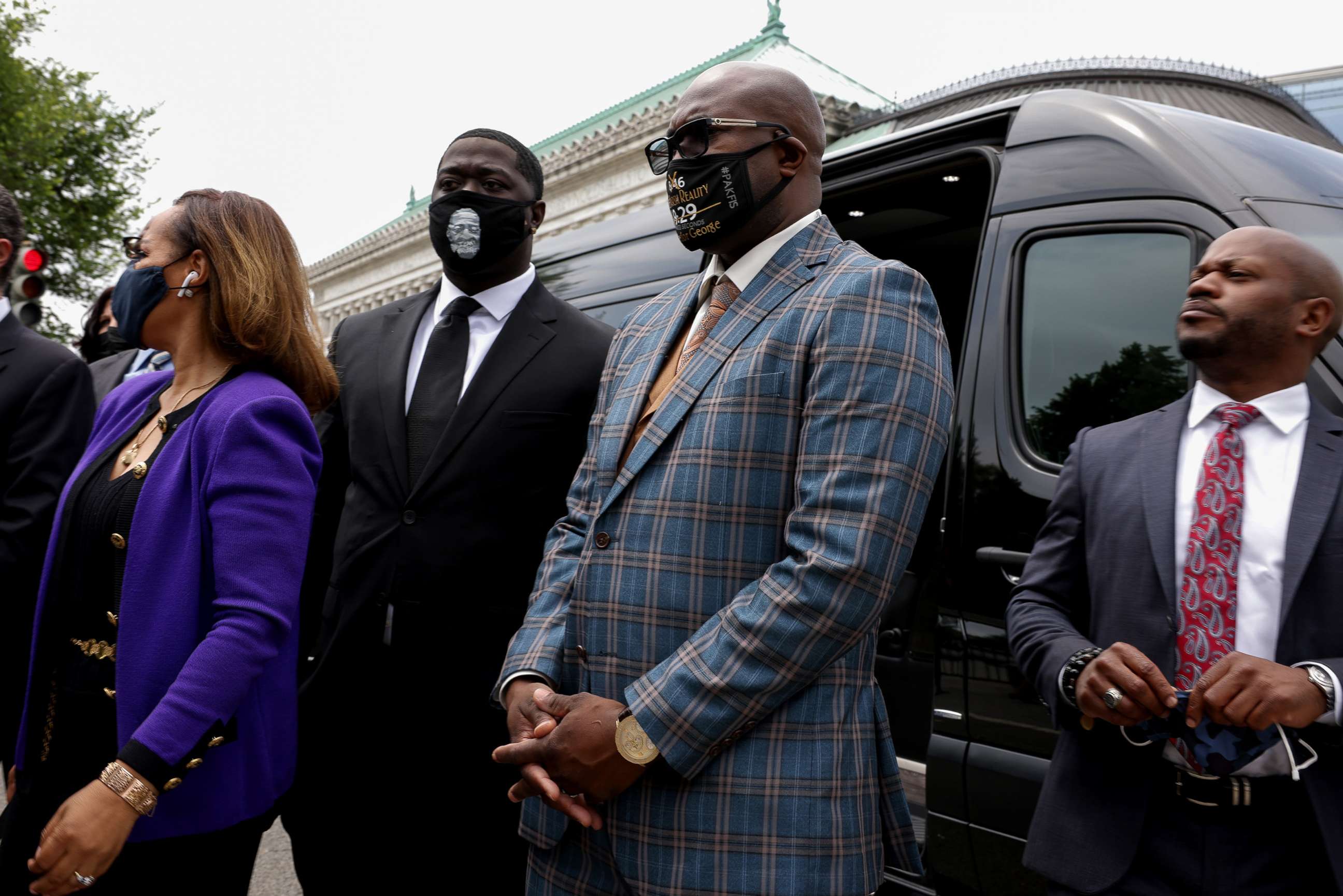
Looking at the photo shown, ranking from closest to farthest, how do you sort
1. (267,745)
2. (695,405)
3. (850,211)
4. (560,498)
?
1. (695,405)
2. (267,745)
3. (560,498)
4. (850,211)

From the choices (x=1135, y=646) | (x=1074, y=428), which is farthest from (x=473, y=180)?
(x=1135, y=646)

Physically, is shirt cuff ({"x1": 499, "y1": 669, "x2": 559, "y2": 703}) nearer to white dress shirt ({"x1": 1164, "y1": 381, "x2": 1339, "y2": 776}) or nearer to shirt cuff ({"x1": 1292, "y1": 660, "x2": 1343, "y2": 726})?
white dress shirt ({"x1": 1164, "y1": 381, "x2": 1339, "y2": 776})

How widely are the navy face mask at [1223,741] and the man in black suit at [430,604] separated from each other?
5.07 feet

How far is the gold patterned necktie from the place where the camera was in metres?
2.06

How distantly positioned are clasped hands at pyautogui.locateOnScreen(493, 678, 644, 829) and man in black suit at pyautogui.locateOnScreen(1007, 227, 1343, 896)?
3.03 feet

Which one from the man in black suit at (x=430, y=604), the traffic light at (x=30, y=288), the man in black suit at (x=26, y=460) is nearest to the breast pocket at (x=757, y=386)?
the man in black suit at (x=430, y=604)

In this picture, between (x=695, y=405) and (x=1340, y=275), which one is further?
(x=1340, y=275)

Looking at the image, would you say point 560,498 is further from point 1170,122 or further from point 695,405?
point 1170,122

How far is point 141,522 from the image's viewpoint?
207 centimetres

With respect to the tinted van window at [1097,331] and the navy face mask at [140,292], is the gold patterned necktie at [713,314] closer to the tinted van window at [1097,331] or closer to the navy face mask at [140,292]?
the navy face mask at [140,292]

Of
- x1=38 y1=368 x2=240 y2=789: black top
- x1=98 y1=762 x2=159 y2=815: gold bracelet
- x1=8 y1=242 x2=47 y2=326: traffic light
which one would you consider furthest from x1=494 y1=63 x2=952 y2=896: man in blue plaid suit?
x1=8 y1=242 x2=47 y2=326: traffic light

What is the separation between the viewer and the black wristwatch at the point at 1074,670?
2.04m

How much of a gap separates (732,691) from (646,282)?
3848 mm

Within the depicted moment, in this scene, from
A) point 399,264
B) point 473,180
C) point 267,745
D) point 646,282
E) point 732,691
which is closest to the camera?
point 732,691
